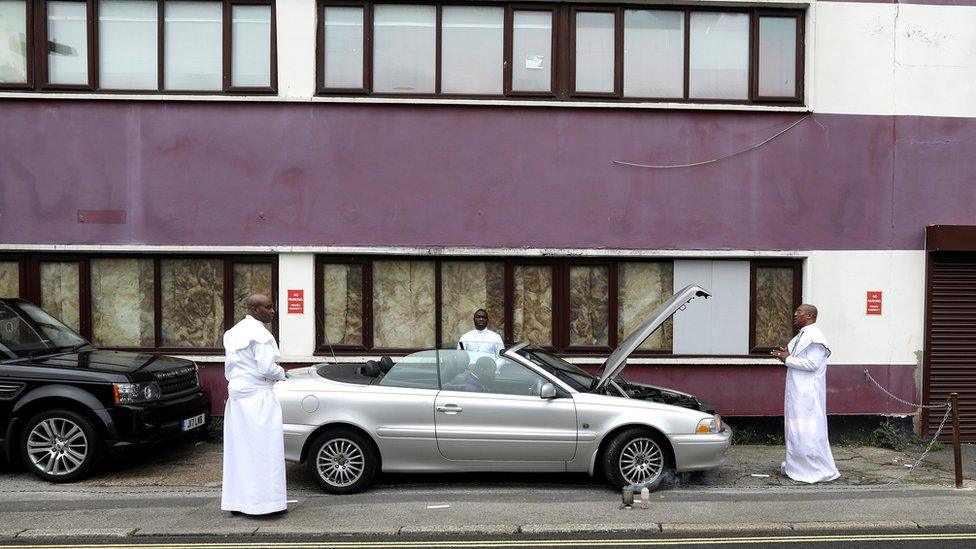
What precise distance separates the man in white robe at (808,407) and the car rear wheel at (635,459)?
171cm

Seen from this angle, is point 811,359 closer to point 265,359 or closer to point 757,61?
point 757,61

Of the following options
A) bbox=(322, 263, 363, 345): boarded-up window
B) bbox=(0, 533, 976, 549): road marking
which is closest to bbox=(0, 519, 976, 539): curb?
bbox=(0, 533, 976, 549): road marking

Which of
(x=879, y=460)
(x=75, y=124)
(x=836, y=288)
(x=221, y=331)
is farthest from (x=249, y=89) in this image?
(x=879, y=460)

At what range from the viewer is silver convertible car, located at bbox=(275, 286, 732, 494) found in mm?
8188

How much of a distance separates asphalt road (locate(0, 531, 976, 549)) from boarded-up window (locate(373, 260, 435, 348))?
4.75m

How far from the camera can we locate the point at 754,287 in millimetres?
11461

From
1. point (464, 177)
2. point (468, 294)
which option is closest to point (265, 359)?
point (468, 294)

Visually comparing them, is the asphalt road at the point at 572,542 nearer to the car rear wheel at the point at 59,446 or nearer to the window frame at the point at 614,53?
the car rear wheel at the point at 59,446

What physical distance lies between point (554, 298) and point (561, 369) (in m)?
2.57

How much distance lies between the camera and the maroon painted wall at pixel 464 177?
36.9ft

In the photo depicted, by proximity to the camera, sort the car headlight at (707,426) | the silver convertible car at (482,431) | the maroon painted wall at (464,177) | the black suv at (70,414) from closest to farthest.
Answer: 1. the silver convertible car at (482,431)
2. the car headlight at (707,426)
3. the black suv at (70,414)
4. the maroon painted wall at (464,177)

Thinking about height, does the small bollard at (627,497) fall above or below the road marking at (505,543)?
above

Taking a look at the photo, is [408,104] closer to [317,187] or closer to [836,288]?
[317,187]

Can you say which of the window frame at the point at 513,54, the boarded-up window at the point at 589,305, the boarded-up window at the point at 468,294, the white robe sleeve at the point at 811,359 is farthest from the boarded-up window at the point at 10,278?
the white robe sleeve at the point at 811,359
